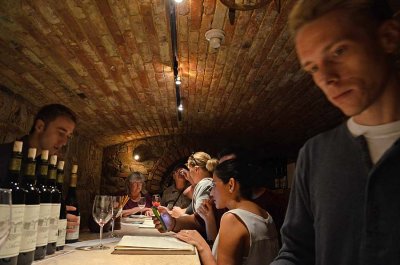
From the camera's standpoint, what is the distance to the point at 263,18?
258 cm

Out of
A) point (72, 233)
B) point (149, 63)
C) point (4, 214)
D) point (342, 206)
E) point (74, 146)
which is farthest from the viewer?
point (74, 146)

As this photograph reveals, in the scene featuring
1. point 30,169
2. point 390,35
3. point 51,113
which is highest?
point 51,113

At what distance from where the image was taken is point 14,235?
0.79 meters

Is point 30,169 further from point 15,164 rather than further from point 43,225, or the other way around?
point 43,225

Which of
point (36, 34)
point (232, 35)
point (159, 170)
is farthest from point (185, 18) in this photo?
point (159, 170)

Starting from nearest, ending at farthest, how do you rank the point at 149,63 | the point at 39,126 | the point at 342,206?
1. the point at 342,206
2. the point at 39,126
3. the point at 149,63

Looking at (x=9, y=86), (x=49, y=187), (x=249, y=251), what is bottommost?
(x=249, y=251)

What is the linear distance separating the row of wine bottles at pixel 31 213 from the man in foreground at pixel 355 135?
702 millimetres

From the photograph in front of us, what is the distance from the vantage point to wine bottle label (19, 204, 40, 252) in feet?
2.84

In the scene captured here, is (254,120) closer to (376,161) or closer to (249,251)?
(249,251)

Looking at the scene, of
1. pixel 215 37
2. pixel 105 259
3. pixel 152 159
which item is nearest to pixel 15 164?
pixel 105 259

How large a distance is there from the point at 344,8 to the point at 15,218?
995 mm

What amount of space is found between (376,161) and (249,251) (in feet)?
2.89

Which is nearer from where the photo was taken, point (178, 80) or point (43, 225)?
point (43, 225)
